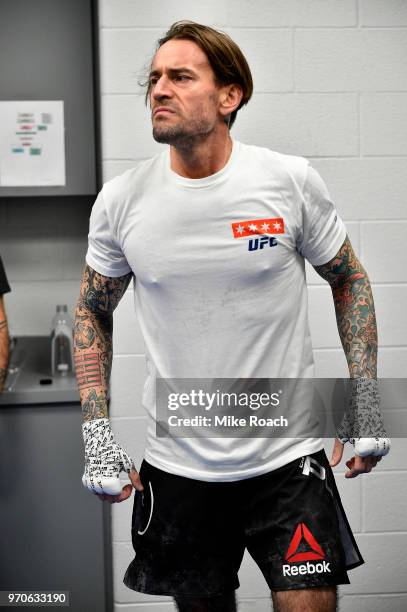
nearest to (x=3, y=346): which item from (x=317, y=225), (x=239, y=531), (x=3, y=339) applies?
(x=3, y=339)

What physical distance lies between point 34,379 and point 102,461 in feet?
3.69

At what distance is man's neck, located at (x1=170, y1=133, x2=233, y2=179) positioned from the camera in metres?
1.74

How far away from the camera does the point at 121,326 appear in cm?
261

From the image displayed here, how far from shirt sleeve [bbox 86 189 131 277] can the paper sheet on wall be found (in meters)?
1.04

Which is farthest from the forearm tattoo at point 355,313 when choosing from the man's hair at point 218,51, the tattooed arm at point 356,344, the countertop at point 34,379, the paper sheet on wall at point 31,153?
the paper sheet on wall at point 31,153

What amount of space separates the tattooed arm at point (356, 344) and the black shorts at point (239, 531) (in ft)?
0.31

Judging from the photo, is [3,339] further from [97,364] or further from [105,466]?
[105,466]

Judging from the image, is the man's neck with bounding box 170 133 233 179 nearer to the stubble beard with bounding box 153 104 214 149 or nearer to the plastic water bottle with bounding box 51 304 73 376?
the stubble beard with bounding box 153 104 214 149

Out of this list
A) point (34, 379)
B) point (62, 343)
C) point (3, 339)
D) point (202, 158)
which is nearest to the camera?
point (202, 158)

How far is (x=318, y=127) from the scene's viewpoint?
102 inches

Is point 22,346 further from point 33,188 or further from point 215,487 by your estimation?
point 215,487

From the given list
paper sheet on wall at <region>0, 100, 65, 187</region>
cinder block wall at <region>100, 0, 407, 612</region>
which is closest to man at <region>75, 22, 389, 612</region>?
cinder block wall at <region>100, 0, 407, 612</region>

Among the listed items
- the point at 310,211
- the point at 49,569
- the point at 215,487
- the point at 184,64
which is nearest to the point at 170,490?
the point at 215,487

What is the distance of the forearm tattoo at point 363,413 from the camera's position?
5.71 feet
